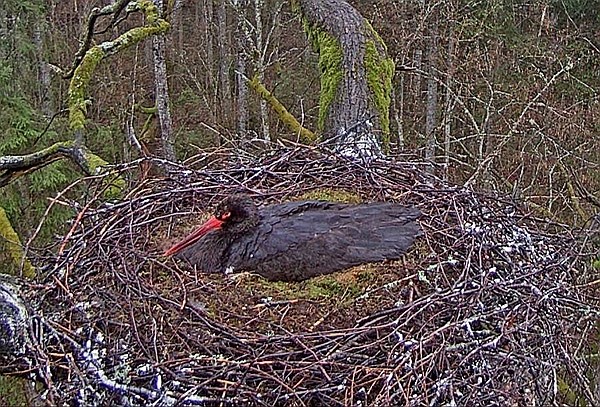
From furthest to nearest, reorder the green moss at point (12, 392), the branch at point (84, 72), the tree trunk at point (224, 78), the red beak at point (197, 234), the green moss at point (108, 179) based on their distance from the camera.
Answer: the tree trunk at point (224, 78) < the green moss at point (12, 392) < the branch at point (84, 72) < the green moss at point (108, 179) < the red beak at point (197, 234)

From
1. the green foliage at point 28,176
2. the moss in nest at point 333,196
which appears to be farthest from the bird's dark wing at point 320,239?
the green foliage at point 28,176

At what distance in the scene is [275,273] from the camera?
3.48 metres

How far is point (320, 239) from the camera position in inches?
140

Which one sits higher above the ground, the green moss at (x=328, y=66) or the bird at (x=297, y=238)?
the green moss at (x=328, y=66)

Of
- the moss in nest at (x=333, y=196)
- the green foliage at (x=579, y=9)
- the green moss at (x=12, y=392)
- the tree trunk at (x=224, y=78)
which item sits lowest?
the green moss at (x=12, y=392)

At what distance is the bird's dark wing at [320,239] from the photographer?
350 cm

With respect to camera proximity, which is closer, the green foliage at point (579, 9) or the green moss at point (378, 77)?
the green moss at point (378, 77)

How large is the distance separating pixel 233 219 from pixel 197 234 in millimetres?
193

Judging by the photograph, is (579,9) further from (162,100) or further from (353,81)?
(353,81)

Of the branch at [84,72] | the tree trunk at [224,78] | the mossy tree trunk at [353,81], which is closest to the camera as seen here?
the branch at [84,72]

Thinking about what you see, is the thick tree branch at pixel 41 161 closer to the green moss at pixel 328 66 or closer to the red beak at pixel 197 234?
the red beak at pixel 197 234

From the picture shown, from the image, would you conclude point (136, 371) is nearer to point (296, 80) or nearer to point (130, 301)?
point (130, 301)

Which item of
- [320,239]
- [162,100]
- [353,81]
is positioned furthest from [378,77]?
[162,100]

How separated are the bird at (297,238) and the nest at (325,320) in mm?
67
